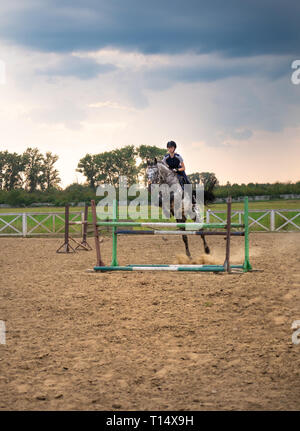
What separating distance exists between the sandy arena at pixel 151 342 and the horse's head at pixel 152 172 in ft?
6.67

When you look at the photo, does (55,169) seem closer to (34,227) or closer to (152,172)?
(34,227)

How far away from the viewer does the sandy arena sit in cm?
358

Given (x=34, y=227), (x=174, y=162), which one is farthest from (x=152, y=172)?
(x=34, y=227)

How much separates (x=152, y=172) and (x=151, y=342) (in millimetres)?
4837

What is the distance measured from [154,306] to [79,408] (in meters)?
3.14

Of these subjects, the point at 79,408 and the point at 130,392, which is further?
the point at 130,392

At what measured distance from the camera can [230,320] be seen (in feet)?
18.8

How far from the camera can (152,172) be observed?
30.1ft

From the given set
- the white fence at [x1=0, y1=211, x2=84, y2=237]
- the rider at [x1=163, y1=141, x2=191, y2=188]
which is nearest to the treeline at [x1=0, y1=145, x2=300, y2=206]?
the white fence at [x1=0, y1=211, x2=84, y2=237]

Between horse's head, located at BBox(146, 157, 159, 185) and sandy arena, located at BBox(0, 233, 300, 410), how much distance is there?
2.03 meters
